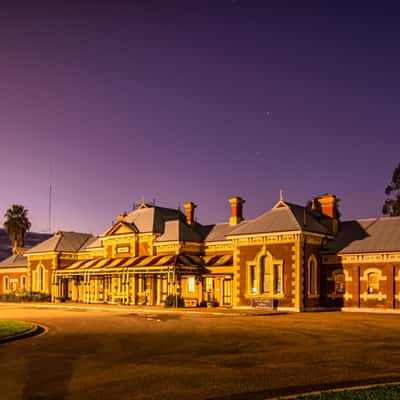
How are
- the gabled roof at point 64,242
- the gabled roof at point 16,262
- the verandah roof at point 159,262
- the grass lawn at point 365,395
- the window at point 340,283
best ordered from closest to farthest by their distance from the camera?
the grass lawn at point 365,395, the window at point 340,283, the verandah roof at point 159,262, the gabled roof at point 64,242, the gabled roof at point 16,262

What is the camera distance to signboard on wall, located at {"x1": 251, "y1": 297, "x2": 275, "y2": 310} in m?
39.6

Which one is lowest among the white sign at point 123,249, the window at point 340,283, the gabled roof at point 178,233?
the window at point 340,283

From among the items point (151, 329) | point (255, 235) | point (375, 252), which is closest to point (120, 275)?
point (255, 235)

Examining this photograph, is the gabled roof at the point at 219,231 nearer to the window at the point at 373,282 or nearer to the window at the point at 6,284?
the window at the point at 373,282

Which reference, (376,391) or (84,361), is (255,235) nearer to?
(84,361)

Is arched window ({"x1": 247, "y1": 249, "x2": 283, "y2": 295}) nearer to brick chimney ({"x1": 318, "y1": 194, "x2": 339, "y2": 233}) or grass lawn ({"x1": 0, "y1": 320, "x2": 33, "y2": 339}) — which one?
brick chimney ({"x1": 318, "y1": 194, "x2": 339, "y2": 233})

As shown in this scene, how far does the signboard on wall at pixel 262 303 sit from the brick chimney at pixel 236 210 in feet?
37.0

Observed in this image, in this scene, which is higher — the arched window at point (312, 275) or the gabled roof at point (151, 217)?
the gabled roof at point (151, 217)

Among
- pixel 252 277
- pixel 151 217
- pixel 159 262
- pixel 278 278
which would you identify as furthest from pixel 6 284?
pixel 278 278

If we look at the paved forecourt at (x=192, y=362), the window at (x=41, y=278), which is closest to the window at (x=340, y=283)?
the paved forecourt at (x=192, y=362)

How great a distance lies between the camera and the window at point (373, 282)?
38.2m

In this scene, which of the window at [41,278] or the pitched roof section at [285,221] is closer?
the pitched roof section at [285,221]

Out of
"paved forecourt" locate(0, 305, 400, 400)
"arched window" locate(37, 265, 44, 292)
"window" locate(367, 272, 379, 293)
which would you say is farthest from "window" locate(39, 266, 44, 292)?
"paved forecourt" locate(0, 305, 400, 400)

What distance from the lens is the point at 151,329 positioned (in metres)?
24.3
